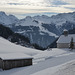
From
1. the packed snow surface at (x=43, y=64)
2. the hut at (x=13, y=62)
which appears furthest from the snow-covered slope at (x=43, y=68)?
the hut at (x=13, y=62)

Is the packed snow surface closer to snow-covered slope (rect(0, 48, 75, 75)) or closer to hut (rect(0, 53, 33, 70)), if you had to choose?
snow-covered slope (rect(0, 48, 75, 75))

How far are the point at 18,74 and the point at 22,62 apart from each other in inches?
→ 302

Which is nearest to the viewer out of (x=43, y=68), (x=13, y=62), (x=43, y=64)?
(x=43, y=68)

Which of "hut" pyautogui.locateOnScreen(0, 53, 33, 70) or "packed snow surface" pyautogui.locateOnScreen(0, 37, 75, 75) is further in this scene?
"hut" pyautogui.locateOnScreen(0, 53, 33, 70)

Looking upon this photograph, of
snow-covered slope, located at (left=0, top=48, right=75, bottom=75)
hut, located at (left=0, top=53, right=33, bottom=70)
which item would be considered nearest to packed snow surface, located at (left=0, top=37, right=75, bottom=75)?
snow-covered slope, located at (left=0, top=48, right=75, bottom=75)

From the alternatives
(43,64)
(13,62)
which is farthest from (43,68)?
(13,62)

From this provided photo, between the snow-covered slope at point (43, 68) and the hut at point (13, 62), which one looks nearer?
the snow-covered slope at point (43, 68)

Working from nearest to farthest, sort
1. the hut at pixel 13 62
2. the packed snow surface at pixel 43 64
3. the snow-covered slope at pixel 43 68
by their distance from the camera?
the snow-covered slope at pixel 43 68 < the packed snow surface at pixel 43 64 < the hut at pixel 13 62

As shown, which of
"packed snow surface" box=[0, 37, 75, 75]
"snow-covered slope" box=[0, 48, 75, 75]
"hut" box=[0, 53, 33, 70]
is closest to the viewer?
"snow-covered slope" box=[0, 48, 75, 75]

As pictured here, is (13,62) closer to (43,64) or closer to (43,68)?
(43,64)

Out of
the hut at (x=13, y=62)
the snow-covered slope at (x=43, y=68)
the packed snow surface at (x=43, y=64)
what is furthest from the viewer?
the hut at (x=13, y=62)

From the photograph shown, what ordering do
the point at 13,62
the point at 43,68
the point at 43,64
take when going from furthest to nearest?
the point at 43,64, the point at 13,62, the point at 43,68

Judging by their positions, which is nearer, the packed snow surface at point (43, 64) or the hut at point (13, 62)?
the packed snow surface at point (43, 64)

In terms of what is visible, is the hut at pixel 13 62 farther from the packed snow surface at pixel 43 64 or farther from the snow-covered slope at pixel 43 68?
the snow-covered slope at pixel 43 68
